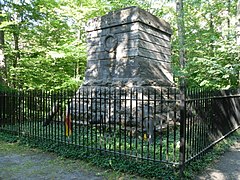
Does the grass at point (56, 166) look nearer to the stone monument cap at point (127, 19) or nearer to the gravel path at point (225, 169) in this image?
the gravel path at point (225, 169)

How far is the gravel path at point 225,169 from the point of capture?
12.4 feet

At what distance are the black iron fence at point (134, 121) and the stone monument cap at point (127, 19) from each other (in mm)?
2188

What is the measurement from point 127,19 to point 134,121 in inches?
124

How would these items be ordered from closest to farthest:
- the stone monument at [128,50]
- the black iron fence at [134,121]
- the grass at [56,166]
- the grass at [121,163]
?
the grass at [121,163], the grass at [56,166], the black iron fence at [134,121], the stone monument at [128,50]

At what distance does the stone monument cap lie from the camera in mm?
6605

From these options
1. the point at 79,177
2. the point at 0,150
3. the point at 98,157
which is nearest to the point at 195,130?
the point at 98,157

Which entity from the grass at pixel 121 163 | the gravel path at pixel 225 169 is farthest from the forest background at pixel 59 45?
the grass at pixel 121 163

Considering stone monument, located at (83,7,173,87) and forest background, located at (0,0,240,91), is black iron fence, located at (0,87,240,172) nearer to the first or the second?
stone monument, located at (83,7,173,87)

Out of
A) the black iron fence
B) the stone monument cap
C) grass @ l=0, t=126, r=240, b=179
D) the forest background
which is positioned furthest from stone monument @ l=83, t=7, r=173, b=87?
the forest background

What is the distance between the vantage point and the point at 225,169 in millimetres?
4164

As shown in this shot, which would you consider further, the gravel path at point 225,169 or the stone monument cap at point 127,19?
the stone monument cap at point 127,19

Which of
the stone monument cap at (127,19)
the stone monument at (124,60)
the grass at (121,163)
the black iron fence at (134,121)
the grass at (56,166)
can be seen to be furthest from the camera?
the stone monument cap at (127,19)

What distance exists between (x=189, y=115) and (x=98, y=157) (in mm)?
2032

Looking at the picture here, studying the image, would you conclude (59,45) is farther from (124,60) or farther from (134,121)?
(134,121)
